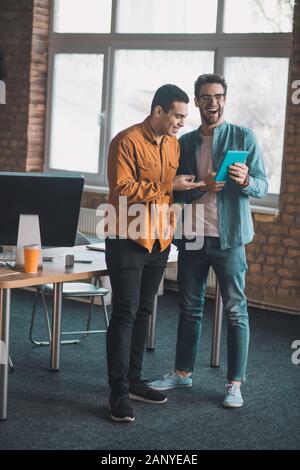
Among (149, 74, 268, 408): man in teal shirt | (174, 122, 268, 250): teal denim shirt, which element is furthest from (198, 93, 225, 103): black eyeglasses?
(174, 122, 268, 250): teal denim shirt

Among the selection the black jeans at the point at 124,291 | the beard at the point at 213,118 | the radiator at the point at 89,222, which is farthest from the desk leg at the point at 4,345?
the radiator at the point at 89,222

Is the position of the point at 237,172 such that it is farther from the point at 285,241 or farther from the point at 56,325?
the point at 285,241

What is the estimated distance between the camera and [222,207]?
4242 millimetres

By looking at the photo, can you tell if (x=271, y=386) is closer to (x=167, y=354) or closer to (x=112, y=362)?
(x=167, y=354)

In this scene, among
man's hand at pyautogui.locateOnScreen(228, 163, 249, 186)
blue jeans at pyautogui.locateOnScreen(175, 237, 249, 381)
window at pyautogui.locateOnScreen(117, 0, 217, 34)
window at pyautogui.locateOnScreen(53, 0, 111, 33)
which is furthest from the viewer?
window at pyautogui.locateOnScreen(53, 0, 111, 33)

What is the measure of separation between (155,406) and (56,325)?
2.83 feet

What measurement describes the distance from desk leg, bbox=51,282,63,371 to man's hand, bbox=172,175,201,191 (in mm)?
1120

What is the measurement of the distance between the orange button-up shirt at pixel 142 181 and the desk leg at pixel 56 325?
0.99m

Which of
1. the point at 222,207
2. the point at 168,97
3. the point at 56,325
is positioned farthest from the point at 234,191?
the point at 56,325

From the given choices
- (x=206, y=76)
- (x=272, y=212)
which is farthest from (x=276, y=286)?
(x=206, y=76)

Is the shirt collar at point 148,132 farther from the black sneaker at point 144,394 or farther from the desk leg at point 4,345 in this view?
the black sneaker at point 144,394

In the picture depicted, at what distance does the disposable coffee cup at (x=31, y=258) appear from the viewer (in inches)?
159

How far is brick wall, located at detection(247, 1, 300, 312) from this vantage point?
21.3 ft

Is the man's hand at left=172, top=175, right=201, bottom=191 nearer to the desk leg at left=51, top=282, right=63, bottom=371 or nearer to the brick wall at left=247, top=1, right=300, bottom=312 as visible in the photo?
the desk leg at left=51, top=282, right=63, bottom=371
